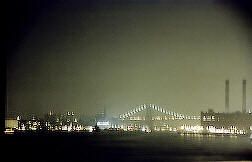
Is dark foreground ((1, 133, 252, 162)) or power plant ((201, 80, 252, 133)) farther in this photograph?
power plant ((201, 80, 252, 133))

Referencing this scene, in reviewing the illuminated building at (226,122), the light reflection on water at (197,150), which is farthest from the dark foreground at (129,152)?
the illuminated building at (226,122)

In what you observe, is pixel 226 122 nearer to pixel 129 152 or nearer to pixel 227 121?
pixel 227 121

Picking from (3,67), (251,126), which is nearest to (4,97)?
(3,67)

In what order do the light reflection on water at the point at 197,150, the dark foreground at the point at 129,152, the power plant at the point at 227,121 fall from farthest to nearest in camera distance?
1. the power plant at the point at 227,121
2. the light reflection on water at the point at 197,150
3. the dark foreground at the point at 129,152

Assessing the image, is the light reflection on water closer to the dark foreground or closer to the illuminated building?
the dark foreground

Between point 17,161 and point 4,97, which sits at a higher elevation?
point 4,97

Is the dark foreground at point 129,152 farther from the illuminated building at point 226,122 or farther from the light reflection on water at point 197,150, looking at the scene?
the illuminated building at point 226,122

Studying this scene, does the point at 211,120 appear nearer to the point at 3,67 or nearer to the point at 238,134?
the point at 238,134

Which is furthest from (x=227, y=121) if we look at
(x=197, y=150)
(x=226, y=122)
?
(x=197, y=150)

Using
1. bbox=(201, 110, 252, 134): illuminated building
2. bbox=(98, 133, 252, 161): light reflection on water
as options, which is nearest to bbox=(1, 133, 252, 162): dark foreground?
bbox=(98, 133, 252, 161): light reflection on water

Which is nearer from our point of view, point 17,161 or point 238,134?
point 17,161

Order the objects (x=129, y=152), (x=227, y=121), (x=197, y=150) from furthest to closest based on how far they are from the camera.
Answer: (x=227, y=121) → (x=197, y=150) → (x=129, y=152)
